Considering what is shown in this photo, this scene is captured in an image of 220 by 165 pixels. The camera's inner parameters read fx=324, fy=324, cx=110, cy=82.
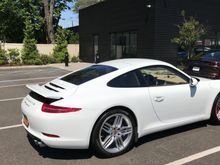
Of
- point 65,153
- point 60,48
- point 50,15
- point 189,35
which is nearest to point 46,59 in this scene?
point 60,48

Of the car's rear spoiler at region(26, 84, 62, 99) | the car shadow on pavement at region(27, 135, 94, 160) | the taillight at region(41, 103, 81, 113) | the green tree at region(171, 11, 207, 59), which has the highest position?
the green tree at region(171, 11, 207, 59)

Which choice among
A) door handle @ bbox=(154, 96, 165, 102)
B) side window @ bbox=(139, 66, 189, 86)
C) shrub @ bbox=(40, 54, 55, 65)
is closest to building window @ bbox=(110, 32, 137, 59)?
shrub @ bbox=(40, 54, 55, 65)

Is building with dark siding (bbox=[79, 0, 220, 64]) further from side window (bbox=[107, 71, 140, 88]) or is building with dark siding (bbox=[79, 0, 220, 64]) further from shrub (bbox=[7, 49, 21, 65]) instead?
side window (bbox=[107, 71, 140, 88])

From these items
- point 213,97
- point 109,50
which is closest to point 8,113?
point 213,97

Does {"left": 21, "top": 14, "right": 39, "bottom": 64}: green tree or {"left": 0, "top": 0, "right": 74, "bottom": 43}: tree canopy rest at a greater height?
{"left": 0, "top": 0, "right": 74, "bottom": 43}: tree canopy

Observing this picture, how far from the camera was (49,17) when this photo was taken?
33250mm

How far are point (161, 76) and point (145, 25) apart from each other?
15163 millimetres

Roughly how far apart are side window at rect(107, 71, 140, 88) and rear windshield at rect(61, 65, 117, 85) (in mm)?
271

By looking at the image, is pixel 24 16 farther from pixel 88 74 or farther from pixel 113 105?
pixel 113 105

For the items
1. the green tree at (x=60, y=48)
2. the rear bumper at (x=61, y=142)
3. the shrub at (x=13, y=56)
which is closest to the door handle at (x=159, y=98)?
the rear bumper at (x=61, y=142)

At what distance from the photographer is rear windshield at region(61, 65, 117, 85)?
530cm

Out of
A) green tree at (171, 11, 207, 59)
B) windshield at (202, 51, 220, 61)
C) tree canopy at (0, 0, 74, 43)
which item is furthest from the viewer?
tree canopy at (0, 0, 74, 43)

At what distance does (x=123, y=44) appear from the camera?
23.7 meters

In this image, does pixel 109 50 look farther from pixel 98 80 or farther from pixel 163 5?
pixel 98 80
